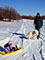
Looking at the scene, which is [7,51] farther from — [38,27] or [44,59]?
[38,27]

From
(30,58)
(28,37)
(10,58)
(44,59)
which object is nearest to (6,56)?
(10,58)

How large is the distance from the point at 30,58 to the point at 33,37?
365cm

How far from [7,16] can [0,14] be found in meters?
4.06

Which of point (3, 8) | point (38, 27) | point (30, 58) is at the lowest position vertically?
point (30, 58)

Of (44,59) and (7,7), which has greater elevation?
(7,7)

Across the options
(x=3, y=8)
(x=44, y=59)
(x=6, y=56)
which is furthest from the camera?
(x=3, y=8)

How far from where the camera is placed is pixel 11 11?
214 feet

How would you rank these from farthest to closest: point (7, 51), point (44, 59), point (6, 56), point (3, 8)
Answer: point (3, 8), point (7, 51), point (6, 56), point (44, 59)

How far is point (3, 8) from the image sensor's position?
64125mm

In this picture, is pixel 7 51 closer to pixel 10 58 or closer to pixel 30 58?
pixel 10 58

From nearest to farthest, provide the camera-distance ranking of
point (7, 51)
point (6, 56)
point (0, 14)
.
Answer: point (6, 56) → point (7, 51) → point (0, 14)

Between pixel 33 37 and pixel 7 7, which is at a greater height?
pixel 7 7

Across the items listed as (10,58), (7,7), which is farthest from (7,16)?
(10,58)

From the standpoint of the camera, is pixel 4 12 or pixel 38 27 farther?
pixel 4 12
